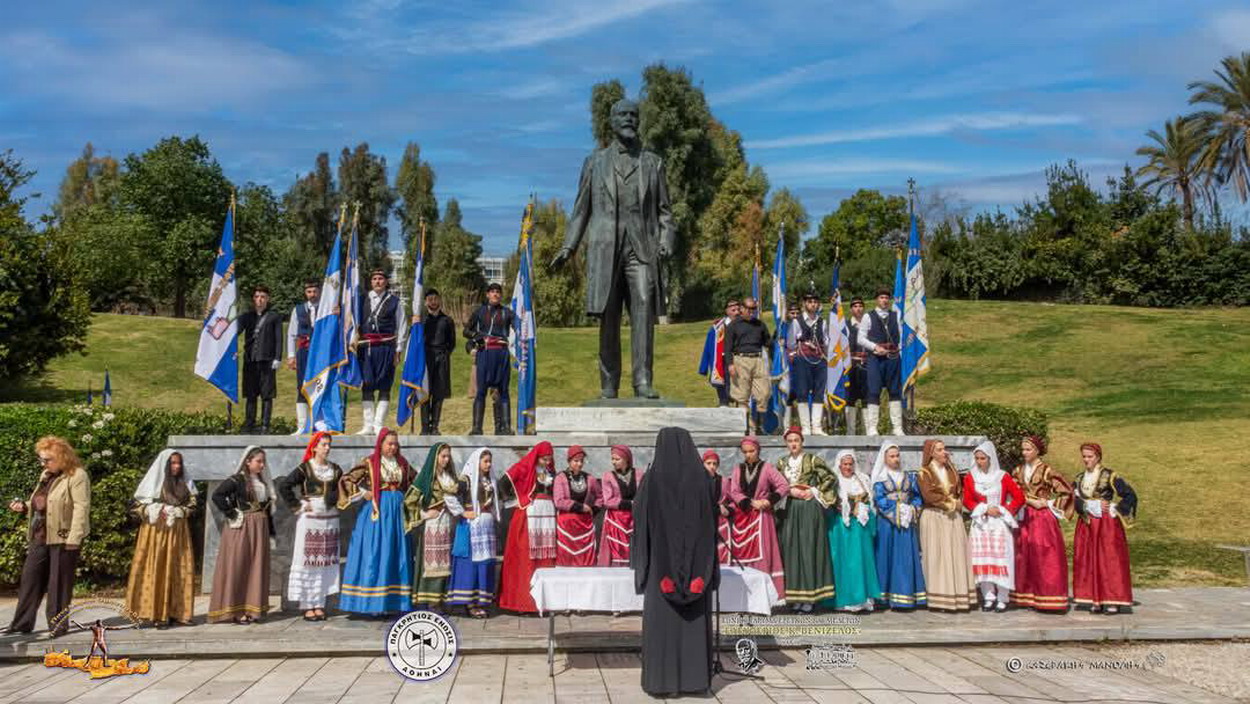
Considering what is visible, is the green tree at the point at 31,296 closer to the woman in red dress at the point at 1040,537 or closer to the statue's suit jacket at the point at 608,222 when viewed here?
the statue's suit jacket at the point at 608,222

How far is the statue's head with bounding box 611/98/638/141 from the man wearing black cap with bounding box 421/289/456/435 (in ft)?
10.6

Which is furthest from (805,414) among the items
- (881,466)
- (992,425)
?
(881,466)

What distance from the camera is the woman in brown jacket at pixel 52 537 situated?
7996mm

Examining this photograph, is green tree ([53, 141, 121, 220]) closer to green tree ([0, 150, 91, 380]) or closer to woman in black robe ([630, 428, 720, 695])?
green tree ([0, 150, 91, 380])

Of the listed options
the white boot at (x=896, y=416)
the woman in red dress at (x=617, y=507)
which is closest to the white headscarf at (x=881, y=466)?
the white boot at (x=896, y=416)

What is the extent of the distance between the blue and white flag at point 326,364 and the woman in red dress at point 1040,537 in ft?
23.2

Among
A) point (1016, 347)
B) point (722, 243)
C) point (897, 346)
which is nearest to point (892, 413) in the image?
point (897, 346)

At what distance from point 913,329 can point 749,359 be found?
211cm

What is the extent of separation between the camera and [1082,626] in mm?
8453

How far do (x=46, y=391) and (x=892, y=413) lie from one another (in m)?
22.1

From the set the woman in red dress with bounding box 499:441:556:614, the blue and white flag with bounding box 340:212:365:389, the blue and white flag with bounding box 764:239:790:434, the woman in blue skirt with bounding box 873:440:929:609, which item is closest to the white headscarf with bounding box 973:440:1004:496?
the woman in blue skirt with bounding box 873:440:929:609

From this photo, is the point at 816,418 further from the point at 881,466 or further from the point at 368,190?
the point at 368,190

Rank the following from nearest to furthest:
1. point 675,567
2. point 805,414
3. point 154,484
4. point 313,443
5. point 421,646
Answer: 1. point 675,567
2. point 421,646
3. point 154,484
4. point 313,443
5. point 805,414

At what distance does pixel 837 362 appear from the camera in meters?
12.9
